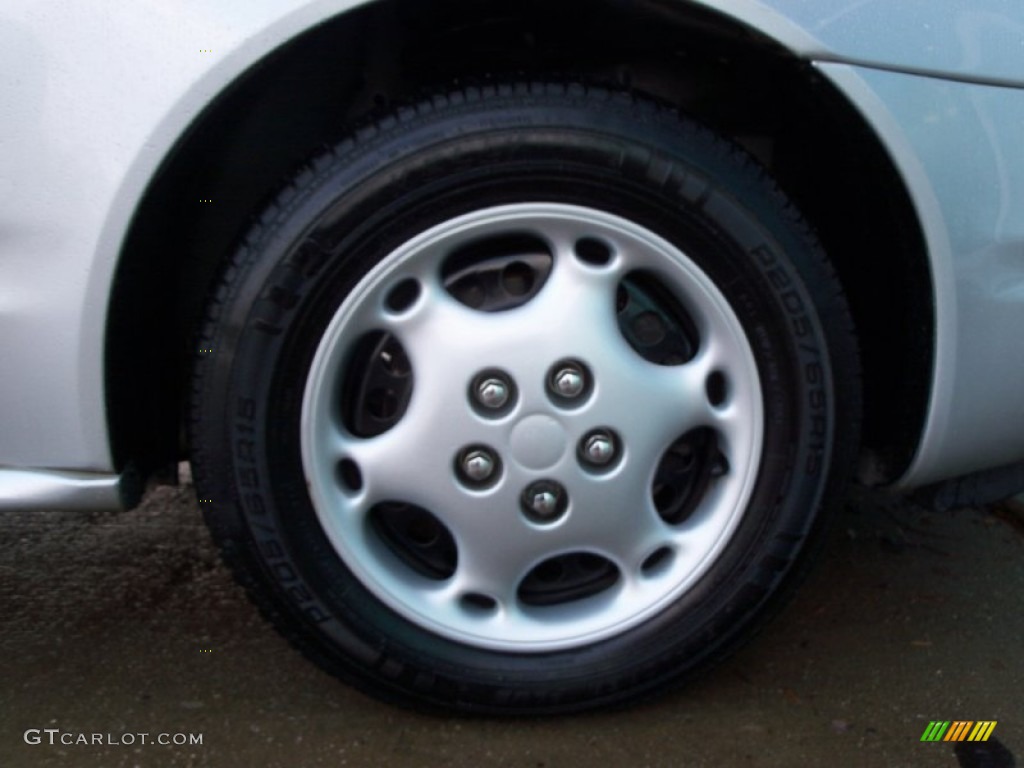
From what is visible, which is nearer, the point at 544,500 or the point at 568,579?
the point at 544,500

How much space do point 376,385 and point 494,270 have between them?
0.76ft

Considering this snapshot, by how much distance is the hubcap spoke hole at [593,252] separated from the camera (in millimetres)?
1470

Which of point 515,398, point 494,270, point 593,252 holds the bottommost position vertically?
point 515,398

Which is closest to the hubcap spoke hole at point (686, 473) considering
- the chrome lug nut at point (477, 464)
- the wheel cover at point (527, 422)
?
the wheel cover at point (527, 422)

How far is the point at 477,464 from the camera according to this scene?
56.6 inches

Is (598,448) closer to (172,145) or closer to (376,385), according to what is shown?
(376,385)

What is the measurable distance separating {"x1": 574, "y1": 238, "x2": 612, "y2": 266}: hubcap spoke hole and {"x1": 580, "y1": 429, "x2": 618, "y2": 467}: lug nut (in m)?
0.24

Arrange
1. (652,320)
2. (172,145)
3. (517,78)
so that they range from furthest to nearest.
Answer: (652,320)
(517,78)
(172,145)

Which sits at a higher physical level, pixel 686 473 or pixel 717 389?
pixel 717 389

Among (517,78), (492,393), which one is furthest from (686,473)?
(517,78)

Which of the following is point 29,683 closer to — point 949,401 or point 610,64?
point 610,64

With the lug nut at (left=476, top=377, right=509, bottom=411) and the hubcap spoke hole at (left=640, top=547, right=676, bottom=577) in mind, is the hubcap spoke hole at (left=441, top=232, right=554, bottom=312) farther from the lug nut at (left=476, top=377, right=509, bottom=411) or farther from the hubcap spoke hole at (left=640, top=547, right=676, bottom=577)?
the hubcap spoke hole at (left=640, top=547, right=676, bottom=577)

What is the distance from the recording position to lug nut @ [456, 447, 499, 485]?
1.44 m

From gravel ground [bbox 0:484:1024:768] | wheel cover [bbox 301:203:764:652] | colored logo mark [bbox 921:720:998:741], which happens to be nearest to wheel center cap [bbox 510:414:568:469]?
wheel cover [bbox 301:203:764:652]
